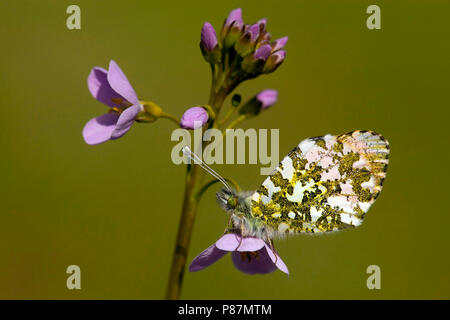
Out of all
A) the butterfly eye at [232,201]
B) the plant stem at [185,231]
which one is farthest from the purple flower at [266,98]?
the butterfly eye at [232,201]

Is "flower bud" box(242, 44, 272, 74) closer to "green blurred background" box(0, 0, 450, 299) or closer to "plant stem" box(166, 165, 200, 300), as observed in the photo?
"plant stem" box(166, 165, 200, 300)

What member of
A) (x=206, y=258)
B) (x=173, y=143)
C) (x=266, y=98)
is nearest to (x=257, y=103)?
(x=266, y=98)

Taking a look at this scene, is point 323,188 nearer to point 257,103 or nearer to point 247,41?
point 257,103
